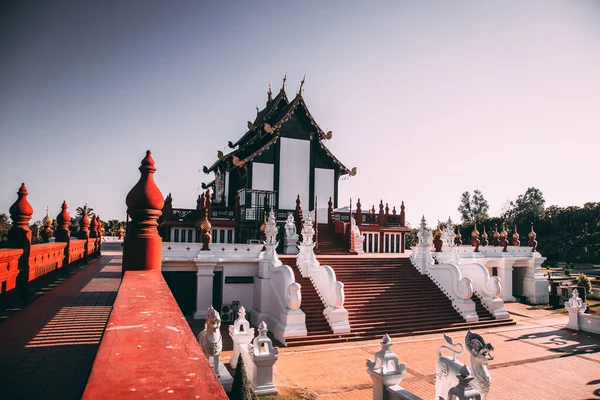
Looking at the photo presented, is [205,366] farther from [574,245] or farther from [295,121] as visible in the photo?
[574,245]

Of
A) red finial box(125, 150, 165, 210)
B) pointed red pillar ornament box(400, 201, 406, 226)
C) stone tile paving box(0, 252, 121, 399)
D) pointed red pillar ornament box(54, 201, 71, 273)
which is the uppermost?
pointed red pillar ornament box(400, 201, 406, 226)

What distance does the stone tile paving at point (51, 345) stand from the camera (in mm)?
3765

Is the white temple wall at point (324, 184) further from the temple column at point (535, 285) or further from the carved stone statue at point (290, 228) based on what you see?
the temple column at point (535, 285)

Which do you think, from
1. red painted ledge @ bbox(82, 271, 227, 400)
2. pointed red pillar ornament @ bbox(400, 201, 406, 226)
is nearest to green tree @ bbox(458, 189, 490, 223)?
pointed red pillar ornament @ bbox(400, 201, 406, 226)

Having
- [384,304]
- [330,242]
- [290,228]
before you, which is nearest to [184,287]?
[290,228]

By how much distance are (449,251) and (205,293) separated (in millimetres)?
13101

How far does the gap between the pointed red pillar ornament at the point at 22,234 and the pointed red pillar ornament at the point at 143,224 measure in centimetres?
330

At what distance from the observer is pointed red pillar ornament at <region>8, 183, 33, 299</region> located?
288 inches

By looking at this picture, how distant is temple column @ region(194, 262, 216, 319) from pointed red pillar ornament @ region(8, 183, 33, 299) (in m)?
9.40

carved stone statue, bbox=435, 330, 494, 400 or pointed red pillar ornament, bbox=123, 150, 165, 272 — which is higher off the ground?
pointed red pillar ornament, bbox=123, 150, 165, 272

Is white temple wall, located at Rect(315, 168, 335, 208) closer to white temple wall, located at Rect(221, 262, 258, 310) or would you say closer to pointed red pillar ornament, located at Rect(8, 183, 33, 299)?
white temple wall, located at Rect(221, 262, 258, 310)

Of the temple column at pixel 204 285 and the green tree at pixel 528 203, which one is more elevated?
the green tree at pixel 528 203

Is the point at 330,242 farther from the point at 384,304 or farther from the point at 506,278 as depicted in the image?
the point at 506,278

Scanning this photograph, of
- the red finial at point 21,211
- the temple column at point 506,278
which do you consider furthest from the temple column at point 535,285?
the red finial at point 21,211
